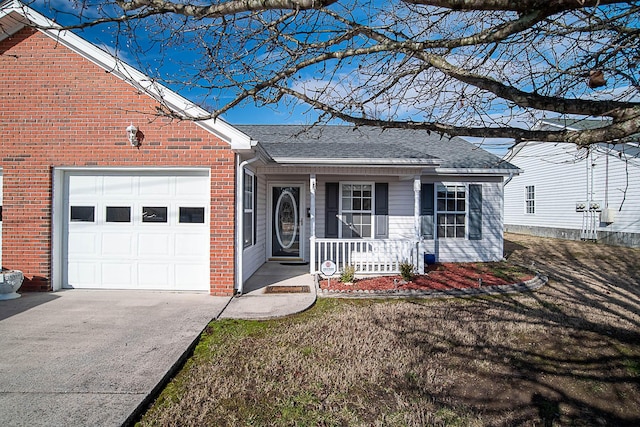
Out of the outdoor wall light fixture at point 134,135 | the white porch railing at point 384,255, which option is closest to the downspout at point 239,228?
the outdoor wall light fixture at point 134,135

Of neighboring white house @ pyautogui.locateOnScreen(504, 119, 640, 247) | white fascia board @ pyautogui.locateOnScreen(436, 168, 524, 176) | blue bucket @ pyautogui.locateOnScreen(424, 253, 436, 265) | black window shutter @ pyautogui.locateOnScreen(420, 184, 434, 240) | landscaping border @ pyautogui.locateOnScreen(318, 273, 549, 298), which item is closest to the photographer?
landscaping border @ pyautogui.locateOnScreen(318, 273, 549, 298)

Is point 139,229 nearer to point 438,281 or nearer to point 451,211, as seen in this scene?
point 438,281

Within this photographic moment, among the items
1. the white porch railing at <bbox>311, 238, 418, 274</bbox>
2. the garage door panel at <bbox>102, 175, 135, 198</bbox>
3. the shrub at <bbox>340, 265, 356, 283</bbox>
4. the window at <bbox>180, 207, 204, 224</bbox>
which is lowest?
the shrub at <bbox>340, 265, 356, 283</bbox>

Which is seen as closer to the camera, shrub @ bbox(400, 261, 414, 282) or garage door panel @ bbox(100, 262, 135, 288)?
garage door panel @ bbox(100, 262, 135, 288)

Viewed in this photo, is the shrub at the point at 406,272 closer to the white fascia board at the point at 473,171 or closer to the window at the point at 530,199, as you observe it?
the white fascia board at the point at 473,171

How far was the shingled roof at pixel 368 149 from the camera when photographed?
28.7 feet

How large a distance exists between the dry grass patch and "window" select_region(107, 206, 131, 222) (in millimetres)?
3366

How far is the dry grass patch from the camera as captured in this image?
10.3ft

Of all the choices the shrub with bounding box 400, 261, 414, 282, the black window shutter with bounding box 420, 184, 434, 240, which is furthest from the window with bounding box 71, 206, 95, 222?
the black window shutter with bounding box 420, 184, 434, 240

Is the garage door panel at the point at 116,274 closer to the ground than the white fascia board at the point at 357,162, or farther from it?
closer to the ground

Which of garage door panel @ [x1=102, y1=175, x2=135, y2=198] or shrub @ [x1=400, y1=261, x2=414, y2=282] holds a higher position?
garage door panel @ [x1=102, y1=175, x2=135, y2=198]

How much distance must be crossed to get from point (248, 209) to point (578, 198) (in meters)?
15.5

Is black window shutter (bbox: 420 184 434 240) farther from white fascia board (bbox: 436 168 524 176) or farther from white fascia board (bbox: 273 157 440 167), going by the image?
white fascia board (bbox: 273 157 440 167)

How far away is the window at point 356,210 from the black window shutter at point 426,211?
5.50ft
